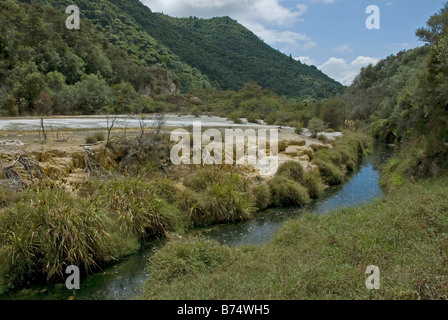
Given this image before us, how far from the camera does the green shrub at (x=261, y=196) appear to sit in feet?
Result: 43.4

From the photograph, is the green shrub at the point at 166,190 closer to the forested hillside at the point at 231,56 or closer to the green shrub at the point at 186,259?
the green shrub at the point at 186,259

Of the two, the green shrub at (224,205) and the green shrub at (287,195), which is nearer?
the green shrub at (224,205)

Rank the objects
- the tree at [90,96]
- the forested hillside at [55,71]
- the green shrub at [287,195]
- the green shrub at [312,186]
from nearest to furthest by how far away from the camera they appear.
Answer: the green shrub at [287,195], the green shrub at [312,186], the forested hillside at [55,71], the tree at [90,96]

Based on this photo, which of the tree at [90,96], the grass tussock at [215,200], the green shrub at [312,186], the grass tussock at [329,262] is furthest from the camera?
the tree at [90,96]

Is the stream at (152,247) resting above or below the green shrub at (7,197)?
below

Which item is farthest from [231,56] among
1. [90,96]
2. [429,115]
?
[429,115]

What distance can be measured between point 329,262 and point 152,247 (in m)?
5.11

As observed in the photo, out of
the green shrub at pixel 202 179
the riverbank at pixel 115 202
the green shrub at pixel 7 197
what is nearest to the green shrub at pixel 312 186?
the riverbank at pixel 115 202

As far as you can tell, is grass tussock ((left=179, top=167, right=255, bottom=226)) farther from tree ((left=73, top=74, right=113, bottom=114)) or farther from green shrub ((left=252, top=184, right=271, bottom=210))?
tree ((left=73, top=74, right=113, bottom=114))

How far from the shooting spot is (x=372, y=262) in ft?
19.7

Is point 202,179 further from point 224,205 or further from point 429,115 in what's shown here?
point 429,115

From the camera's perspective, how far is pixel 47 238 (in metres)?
7.21

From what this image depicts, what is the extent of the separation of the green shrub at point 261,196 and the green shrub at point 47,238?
6829mm
